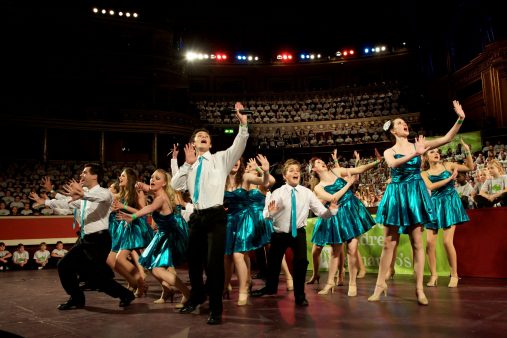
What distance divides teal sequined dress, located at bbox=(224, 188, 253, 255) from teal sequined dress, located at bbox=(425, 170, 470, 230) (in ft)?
9.80

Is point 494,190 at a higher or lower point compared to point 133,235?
higher

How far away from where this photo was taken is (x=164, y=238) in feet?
18.1

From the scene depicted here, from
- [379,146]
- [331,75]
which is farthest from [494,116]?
[331,75]

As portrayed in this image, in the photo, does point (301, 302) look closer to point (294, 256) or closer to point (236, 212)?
point (294, 256)

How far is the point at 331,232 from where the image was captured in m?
6.47

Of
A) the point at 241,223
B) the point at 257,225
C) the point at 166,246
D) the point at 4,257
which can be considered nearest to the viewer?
the point at 166,246

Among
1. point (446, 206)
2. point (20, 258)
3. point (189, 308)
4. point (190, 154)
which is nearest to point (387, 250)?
point (446, 206)

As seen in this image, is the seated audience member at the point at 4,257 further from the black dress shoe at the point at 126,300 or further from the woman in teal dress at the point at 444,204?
the woman in teal dress at the point at 444,204

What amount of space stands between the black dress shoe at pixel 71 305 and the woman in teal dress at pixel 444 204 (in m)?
4.92

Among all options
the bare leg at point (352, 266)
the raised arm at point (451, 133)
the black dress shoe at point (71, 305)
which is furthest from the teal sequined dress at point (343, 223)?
the black dress shoe at point (71, 305)

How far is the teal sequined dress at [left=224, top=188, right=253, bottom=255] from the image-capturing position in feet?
18.7

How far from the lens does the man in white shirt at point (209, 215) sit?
430cm

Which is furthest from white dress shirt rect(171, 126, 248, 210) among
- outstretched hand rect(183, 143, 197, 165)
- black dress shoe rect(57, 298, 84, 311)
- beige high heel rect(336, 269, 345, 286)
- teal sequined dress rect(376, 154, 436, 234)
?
beige high heel rect(336, 269, 345, 286)

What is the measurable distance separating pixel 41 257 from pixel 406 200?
12.1 meters
